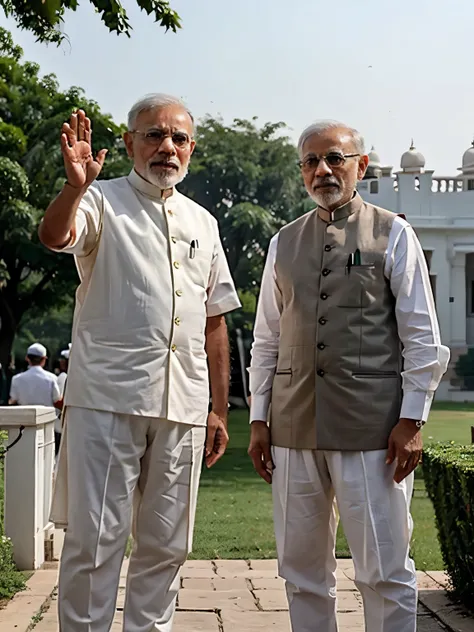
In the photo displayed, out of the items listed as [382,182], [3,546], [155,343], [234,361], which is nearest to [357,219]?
[155,343]

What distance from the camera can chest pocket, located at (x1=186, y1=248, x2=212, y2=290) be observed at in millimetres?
4434

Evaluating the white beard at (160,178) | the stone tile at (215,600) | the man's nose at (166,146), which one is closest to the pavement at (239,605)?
the stone tile at (215,600)

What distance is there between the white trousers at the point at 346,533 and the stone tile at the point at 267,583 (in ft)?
8.05

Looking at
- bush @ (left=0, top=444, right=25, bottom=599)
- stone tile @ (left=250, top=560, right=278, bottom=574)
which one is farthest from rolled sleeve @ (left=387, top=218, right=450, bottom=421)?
stone tile @ (left=250, top=560, right=278, bottom=574)

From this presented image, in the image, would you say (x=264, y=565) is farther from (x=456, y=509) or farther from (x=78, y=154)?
(x=78, y=154)

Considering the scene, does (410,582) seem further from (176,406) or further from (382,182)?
(382,182)

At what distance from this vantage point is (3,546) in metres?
6.49

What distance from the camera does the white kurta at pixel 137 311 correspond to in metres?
4.17

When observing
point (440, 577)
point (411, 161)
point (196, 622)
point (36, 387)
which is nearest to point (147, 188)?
point (196, 622)

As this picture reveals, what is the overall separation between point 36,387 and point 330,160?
829cm

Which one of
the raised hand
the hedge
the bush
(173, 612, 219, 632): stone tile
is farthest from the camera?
the bush

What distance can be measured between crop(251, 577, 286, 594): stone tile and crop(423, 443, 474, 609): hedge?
100cm

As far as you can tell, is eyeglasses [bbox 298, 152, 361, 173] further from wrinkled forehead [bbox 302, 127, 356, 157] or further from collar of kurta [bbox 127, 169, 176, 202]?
collar of kurta [bbox 127, 169, 176, 202]

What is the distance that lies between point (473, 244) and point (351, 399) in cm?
4724
